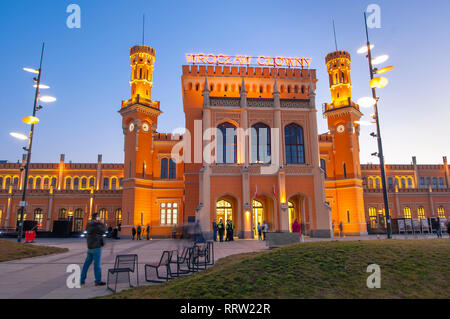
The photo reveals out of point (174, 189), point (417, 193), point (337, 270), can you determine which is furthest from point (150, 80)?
point (417, 193)

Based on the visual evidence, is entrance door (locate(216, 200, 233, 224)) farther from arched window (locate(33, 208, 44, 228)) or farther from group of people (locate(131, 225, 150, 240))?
arched window (locate(33, 208, 44, 228))

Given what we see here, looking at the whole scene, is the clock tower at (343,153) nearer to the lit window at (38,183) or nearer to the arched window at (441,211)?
the arched window at (441,211)

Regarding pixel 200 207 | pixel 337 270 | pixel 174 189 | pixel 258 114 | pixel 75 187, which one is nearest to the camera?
pixel 337 270

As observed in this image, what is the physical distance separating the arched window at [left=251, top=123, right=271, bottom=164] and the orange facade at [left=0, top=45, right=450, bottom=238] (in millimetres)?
97

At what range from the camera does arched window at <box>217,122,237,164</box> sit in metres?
29.6

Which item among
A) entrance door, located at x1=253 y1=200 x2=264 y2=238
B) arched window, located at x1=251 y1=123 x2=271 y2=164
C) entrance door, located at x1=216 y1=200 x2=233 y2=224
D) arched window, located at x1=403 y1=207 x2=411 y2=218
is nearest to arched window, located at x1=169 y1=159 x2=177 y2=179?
entrance door, located at x1=216 y1=200 x2=233 y2=224

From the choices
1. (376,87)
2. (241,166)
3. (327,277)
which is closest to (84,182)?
(241,166)

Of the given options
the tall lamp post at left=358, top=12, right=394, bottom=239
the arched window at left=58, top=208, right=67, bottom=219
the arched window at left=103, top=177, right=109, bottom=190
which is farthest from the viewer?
the arched window at left=103, top=177, right=109, bottom=190

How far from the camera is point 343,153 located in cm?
3775

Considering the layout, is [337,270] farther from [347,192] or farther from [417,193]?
[417,193]

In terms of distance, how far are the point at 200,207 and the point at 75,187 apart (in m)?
31.7

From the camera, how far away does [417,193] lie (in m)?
44.2

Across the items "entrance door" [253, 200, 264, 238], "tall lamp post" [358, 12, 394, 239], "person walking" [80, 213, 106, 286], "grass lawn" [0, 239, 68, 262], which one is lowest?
"grass lawn" [0, 239, 68, 262]

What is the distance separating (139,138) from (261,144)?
1423cm
